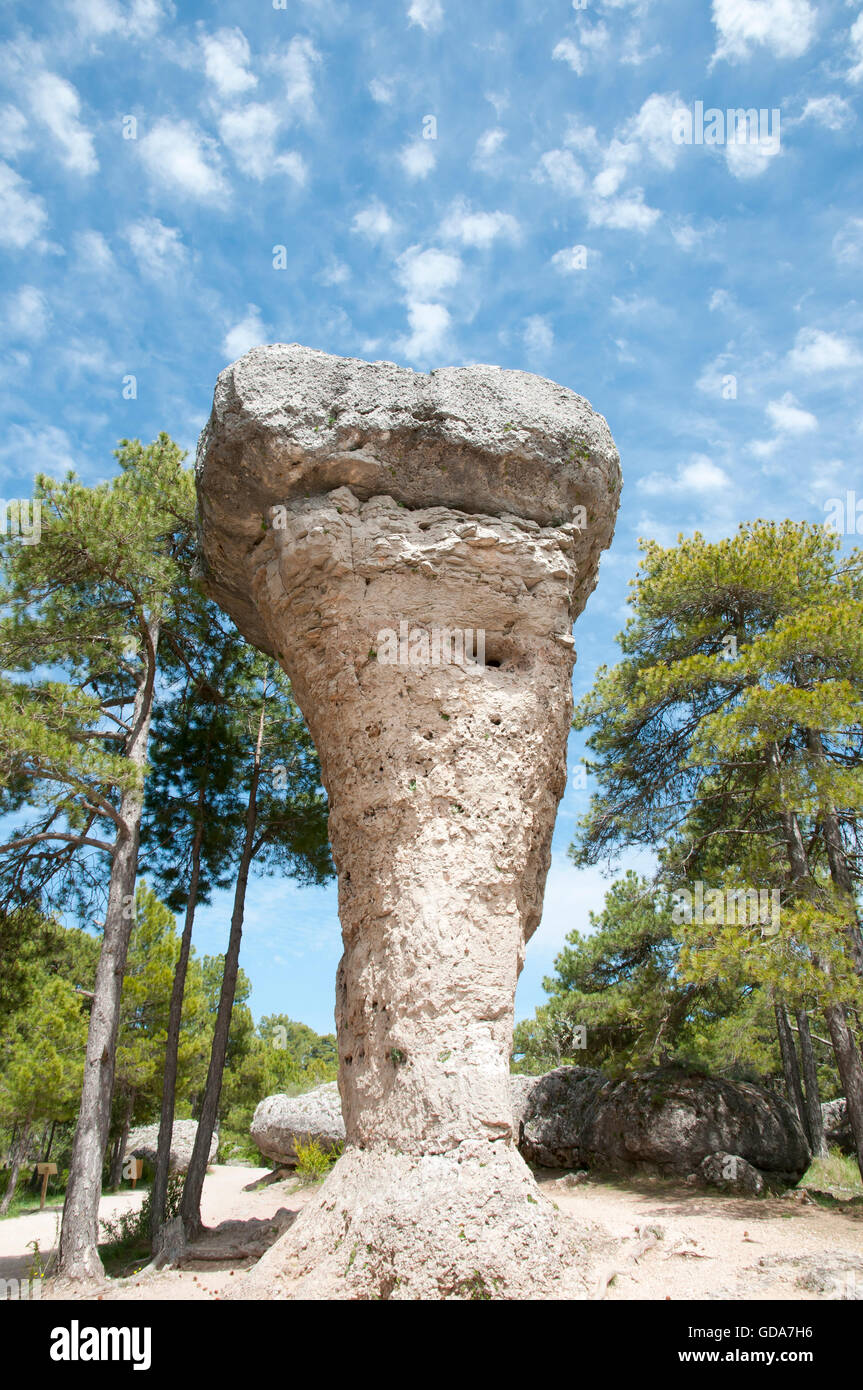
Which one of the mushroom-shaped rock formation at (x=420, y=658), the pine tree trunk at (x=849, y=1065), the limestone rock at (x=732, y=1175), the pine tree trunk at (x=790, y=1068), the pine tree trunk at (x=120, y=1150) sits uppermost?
the mushroom-shaped rock formation at (x=420, y=658)

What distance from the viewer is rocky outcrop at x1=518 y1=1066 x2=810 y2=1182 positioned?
38.0 feet

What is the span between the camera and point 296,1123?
16219mm

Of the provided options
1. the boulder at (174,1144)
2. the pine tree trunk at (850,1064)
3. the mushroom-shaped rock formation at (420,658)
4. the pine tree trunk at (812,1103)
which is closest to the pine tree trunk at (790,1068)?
the pine tree trunk at (812,1103)

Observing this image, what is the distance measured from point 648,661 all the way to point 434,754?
7.35m

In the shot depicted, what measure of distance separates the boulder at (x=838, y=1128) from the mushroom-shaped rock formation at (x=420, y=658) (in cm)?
1145

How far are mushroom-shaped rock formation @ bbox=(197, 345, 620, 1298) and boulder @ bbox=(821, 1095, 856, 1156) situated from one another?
11.5 metres

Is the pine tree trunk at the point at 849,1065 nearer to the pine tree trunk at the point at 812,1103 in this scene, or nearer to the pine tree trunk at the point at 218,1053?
the pine tree trunk at the point at 812,1103

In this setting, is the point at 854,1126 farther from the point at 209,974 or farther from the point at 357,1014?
the point at 209,974

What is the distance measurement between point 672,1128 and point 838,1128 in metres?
5.55

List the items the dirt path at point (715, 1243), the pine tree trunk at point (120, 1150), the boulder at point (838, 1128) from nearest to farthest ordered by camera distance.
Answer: the dirt path at point (715, 1243) → the boulder at point (838, 1128) → the pine tree trunk at point (120, 1150)

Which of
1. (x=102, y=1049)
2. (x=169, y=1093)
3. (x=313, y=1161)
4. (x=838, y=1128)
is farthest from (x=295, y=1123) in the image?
(x=838, y=1128)

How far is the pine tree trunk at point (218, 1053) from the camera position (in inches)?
391

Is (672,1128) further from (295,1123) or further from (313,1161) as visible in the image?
(295,1123)
